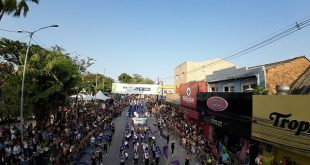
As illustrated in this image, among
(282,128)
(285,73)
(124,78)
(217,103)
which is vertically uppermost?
(124,78)

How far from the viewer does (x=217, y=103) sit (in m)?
29.7

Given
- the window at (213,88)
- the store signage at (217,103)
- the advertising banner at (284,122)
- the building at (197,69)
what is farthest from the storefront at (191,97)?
the building at (197,69)

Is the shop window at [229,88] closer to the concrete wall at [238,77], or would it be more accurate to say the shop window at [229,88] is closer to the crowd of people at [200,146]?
the concrete wall at [238,77]

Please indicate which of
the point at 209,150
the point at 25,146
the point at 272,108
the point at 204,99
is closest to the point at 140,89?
the point at 204,99

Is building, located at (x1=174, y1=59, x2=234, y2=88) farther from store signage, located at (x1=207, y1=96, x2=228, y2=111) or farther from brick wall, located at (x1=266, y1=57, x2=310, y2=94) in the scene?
brick wall, located at (x1=266, y1=57, x2=310, y2=94)

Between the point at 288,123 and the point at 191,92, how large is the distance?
934 inches

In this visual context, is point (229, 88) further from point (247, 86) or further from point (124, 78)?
point (124, 78)

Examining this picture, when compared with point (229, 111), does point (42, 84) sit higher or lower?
higher

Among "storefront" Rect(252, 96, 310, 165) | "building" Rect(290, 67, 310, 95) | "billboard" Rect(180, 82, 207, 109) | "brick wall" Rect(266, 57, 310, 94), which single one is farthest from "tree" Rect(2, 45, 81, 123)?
"building" Rect(290, 67, 310, 95)

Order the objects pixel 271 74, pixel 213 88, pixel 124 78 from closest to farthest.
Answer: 1. pixel 271 74
2. pixel 213 88
3. pixel 124 78

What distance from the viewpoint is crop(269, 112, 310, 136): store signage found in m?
16.5

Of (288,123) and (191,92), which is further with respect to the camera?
(191,92)

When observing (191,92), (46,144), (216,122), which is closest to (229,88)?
(216,122)

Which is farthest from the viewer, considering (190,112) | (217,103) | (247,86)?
(190,112)
